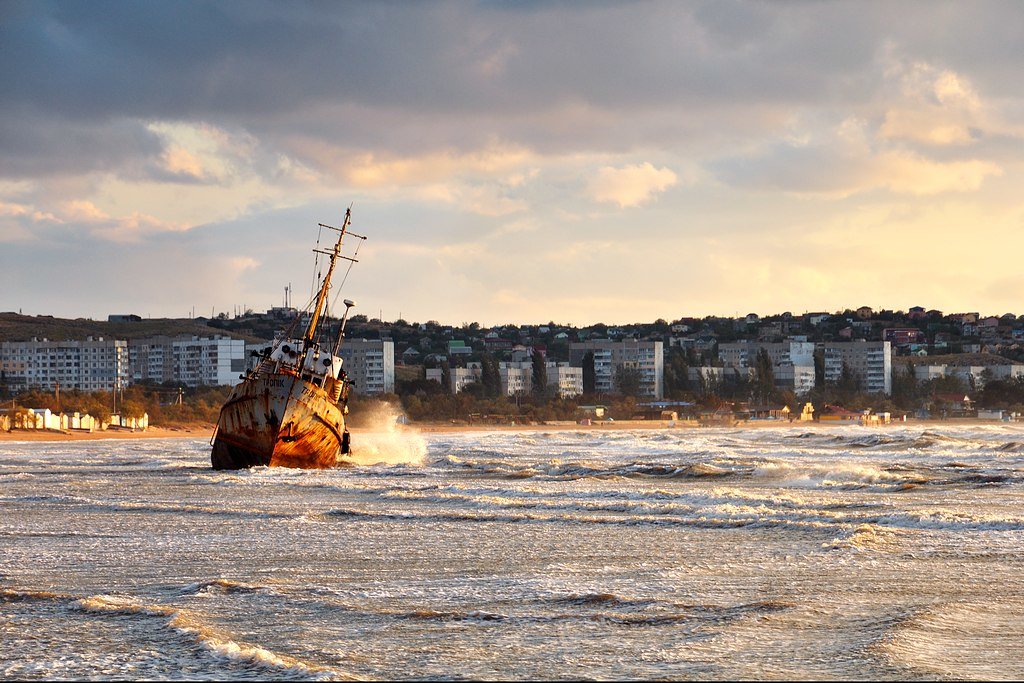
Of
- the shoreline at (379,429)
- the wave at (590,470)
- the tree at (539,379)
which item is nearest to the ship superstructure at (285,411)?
the wave at (590,470)

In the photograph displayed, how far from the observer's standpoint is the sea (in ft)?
38.1

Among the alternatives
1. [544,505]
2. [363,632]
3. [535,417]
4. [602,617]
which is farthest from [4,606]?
[535,417]

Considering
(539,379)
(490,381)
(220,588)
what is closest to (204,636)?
(220,588)

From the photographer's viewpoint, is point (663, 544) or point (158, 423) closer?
point (663, 544)

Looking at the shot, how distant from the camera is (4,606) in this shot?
1472 centimetres

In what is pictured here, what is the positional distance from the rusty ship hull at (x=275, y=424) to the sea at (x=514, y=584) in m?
8.60

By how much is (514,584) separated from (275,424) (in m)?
28.8

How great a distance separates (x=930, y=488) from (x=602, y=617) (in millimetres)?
24259

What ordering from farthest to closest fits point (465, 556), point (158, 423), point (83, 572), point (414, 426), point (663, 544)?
point (414, 426) → point (158, 423) → point (663, 544) → point (465, 556) → point (83, 572)

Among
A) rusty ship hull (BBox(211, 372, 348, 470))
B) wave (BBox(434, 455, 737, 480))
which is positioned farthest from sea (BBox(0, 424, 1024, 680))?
rusty ship hull (BBox(211, 372, 348, 470))

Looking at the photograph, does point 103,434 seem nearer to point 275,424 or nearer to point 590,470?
point 275,424

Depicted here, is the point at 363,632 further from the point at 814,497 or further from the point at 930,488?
the point at 930,488

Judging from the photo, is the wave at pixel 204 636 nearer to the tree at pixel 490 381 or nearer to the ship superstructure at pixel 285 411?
the ship superstructure at pixel 285 411

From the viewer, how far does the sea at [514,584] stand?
458 inches
